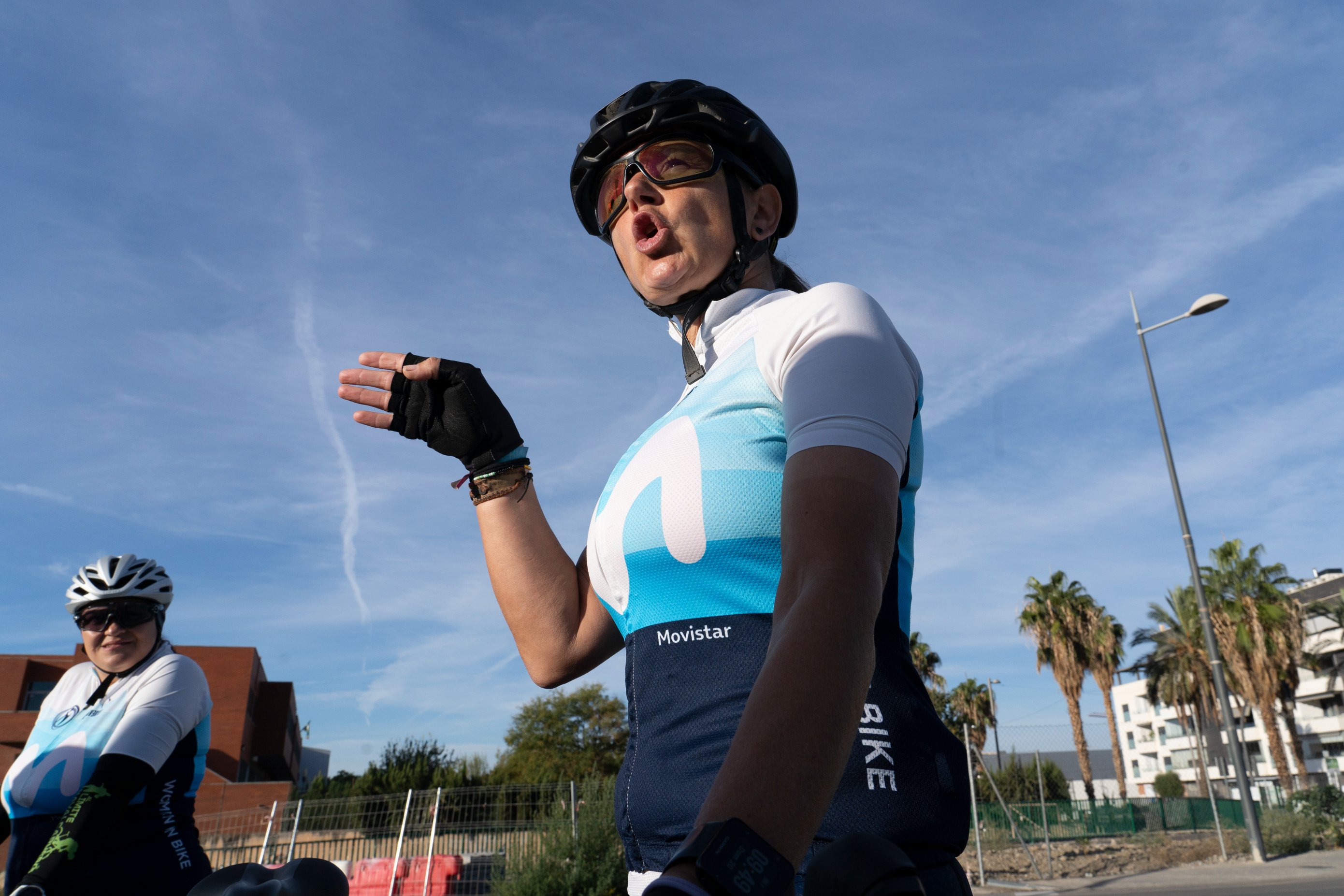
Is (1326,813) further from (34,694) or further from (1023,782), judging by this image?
(34,694)

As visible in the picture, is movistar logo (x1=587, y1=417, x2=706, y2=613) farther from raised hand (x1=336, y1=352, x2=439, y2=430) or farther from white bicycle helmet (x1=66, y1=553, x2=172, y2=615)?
white bicycle helmet (x1=66, y1=553, x2=172, y2=615)

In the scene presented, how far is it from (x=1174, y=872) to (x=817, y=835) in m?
22.1

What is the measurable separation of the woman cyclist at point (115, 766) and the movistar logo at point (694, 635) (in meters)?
3.45

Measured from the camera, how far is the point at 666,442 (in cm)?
151

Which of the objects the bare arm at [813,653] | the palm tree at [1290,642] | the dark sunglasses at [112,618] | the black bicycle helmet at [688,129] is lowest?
the bare arm at [813,653]

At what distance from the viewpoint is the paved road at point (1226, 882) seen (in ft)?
45.7

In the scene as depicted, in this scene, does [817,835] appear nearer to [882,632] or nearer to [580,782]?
[882,632]

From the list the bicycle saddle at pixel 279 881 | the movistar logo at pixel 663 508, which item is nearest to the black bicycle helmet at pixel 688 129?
the movistar logo at pixel 663 508

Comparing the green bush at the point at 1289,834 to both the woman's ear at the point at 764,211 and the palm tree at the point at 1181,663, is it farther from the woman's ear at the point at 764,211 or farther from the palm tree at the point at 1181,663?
the woman's ear at the point at 764,211

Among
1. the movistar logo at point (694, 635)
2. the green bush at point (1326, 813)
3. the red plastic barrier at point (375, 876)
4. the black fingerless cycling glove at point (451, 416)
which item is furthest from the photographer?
the green bush at point (1326, 813)

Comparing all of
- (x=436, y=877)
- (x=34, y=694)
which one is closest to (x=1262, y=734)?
(x=436, y=877)

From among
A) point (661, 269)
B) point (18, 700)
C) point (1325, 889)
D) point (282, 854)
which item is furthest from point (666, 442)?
point (18, 700)

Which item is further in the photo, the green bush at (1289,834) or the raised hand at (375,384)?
the green bush at (1289,834)

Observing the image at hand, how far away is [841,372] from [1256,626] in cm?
3618
